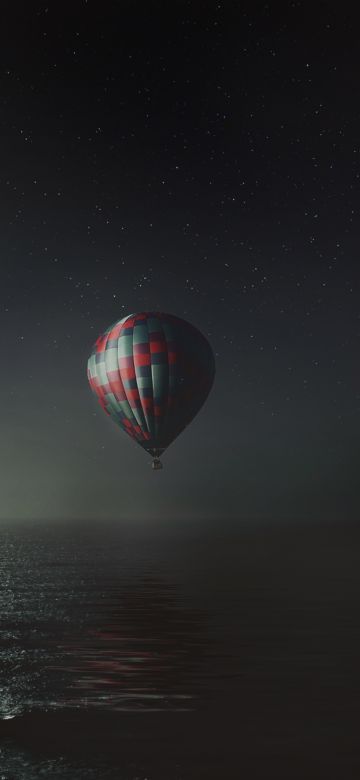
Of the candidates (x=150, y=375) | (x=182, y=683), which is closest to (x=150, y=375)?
(x=150, y=375)

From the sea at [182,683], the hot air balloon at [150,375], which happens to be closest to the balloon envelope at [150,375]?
the hot air balloon at [150,375]

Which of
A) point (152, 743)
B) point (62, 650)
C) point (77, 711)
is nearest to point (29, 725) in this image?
point (77, 711)

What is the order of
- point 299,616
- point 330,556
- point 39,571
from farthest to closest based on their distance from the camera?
1. point 330,556
2. point 39,571
3. point 299,616

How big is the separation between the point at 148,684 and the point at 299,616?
58.0 ft

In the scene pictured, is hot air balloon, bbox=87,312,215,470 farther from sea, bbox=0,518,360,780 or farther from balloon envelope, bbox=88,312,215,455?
sea, bbox=0,518,360,780

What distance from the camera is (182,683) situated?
24359mm

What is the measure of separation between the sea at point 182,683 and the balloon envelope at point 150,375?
20.4 m

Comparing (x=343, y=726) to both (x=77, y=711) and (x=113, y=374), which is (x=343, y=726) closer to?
(x=77, y=711)

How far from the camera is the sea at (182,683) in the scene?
54.0 feet

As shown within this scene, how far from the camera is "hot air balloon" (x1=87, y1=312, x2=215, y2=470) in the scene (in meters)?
72.5

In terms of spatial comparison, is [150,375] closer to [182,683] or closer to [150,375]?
[150,375]

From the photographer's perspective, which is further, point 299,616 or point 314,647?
point 299,616

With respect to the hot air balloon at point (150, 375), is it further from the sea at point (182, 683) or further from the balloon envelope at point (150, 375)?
the sea at point (182, 683)

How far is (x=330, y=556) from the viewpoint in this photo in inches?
3711
